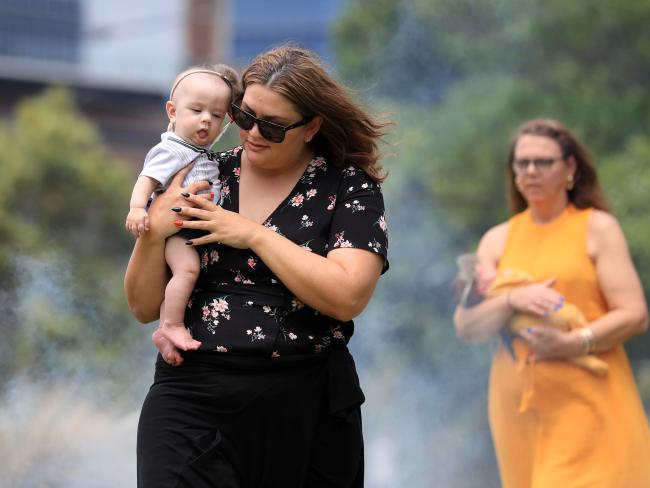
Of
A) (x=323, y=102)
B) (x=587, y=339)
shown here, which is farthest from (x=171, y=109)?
(x=587, y=339)

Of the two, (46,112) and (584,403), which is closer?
(584,403)

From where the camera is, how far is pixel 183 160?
8.48 feet

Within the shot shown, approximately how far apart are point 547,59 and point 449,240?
90.0 inches

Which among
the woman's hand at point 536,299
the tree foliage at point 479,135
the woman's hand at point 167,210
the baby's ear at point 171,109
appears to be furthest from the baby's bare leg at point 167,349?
the tree foliage at point 479,135

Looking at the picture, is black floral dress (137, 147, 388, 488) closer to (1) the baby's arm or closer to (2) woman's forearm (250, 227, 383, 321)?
(2) woman's forearm (250, 227, 383, 321)

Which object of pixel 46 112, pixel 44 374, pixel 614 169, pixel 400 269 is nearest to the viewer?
pixel 44 374

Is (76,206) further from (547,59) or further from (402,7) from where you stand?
(547,59)

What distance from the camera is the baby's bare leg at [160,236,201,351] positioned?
2453mm

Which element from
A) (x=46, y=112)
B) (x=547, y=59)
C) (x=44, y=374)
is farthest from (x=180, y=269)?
(x=46, y=112)

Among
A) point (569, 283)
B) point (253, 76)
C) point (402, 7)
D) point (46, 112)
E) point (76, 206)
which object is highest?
point (402, 7)

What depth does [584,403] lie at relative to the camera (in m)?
3.87

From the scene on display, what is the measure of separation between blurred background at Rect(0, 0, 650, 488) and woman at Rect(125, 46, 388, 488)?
148 inches

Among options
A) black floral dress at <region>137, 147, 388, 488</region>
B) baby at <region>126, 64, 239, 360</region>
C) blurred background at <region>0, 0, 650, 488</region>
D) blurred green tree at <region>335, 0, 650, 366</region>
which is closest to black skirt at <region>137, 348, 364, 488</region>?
black floral dress at <region>137, 147, 388, 488</region>

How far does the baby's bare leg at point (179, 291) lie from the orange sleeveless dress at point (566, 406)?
6.01 ft
